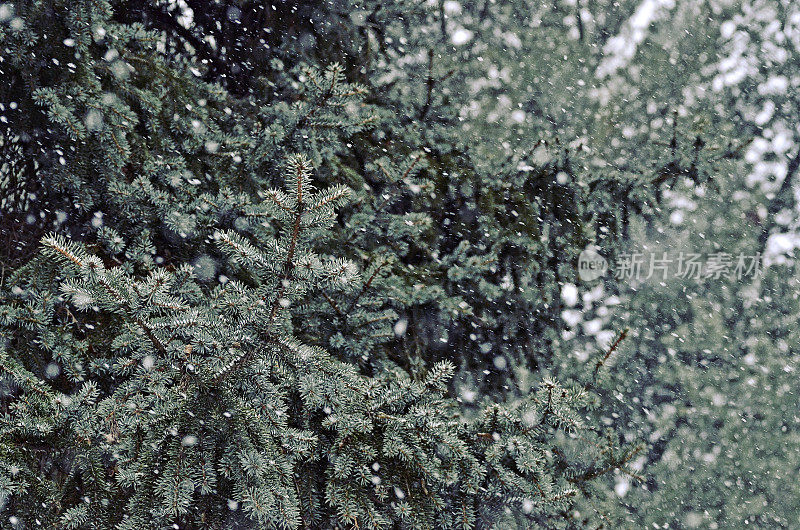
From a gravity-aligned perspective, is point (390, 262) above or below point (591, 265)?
below

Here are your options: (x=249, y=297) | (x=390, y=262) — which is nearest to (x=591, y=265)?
(x=390, y=262)

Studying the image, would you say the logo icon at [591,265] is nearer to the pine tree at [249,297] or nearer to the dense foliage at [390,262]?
the dense foliage at [390,262]

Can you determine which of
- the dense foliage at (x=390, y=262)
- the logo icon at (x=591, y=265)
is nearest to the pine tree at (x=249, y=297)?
the dense foliage at (x=390, y=262)

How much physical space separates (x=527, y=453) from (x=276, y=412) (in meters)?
0.85

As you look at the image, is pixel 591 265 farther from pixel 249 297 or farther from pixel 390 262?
pixel 249 297

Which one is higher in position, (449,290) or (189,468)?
(449,290)

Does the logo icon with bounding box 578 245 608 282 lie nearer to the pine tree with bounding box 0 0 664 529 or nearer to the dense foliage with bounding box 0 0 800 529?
the dense foliage with bounding box 0 0 800 529

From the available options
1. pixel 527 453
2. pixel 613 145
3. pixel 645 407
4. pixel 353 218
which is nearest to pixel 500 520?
pixel 527 453

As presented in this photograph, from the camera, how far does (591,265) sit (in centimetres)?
325

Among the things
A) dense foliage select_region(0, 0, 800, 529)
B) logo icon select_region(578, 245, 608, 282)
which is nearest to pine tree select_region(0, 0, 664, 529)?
dense foliage select_region(0, 0, 800, 529)

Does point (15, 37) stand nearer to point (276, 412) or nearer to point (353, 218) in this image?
point (353, 218)

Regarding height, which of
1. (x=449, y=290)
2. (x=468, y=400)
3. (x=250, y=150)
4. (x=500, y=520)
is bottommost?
(x=500, y=520)

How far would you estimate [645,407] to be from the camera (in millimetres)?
3494

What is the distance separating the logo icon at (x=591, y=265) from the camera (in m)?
3.23
